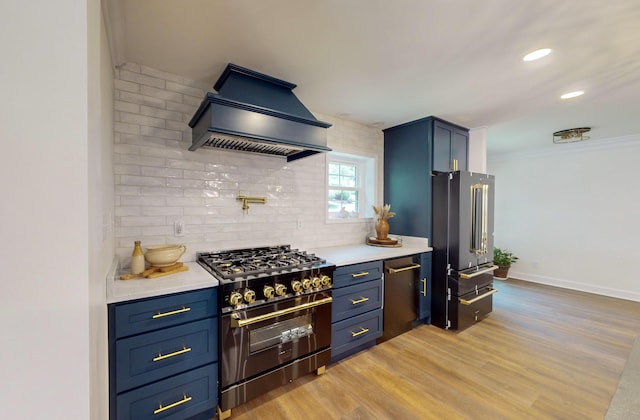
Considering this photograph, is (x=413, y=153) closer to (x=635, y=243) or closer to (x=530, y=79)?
(x=530, y=79)

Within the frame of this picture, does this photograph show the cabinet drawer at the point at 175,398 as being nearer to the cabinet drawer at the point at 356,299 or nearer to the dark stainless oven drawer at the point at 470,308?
the cabinet drawer at the point at 356,299

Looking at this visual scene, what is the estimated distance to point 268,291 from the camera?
1757mm

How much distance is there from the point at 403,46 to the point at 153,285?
7.10 feet

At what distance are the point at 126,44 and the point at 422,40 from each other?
75.4 inches

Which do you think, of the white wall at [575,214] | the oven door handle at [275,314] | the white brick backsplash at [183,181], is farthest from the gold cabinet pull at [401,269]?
the white wall at [575,214]

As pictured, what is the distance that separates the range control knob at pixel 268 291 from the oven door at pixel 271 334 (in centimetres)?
7

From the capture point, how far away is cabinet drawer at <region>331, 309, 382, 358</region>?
2.27 metres

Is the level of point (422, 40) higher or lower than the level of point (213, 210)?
higher

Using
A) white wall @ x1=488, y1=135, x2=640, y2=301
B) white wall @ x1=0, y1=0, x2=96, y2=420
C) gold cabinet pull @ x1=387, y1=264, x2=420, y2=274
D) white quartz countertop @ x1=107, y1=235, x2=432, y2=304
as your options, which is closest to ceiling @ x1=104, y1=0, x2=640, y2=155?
white wall @ x1=0, y1=0, x2=96, y2=420

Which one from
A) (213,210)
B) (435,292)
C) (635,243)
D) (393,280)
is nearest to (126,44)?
(213,210)

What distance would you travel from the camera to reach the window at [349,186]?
329 centimetres

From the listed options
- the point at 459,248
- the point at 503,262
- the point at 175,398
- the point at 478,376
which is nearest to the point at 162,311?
the point at 175,398

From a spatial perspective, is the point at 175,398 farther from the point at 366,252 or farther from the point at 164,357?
the point at 366,252

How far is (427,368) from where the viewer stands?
2248 millimetres
